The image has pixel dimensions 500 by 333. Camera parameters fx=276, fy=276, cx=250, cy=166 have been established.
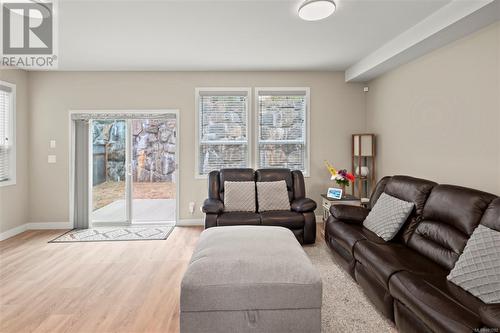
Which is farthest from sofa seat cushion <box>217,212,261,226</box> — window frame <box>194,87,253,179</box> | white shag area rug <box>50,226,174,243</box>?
window frame <box>194,87,253,179</box>

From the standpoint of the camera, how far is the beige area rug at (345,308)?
209cm

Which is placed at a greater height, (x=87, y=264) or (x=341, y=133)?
(x=341, y=133)

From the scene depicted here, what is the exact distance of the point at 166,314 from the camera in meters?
2.28

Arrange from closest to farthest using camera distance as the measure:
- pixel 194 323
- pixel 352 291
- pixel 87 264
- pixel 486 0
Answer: pixel 194 323 → pixel 486 0 → pixel 352 291 → pixel 87 264

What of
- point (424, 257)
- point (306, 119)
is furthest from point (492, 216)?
point (306, 119)

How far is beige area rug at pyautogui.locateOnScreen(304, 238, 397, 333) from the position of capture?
209 cm

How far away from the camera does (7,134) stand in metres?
4.34

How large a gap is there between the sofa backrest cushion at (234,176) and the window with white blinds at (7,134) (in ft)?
10.8

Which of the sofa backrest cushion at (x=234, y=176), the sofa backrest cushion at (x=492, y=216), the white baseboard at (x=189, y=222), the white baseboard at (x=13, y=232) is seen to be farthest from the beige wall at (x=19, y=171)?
the sofa backrest cushion at (x=492, y=216)

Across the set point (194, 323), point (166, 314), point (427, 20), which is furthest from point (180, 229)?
point (427, 20)

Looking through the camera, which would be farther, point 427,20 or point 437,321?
point 427,20

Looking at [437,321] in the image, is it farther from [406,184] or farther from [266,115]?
[266,115]

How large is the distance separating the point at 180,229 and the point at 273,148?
2.16 metres

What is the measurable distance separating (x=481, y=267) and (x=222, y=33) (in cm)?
321
